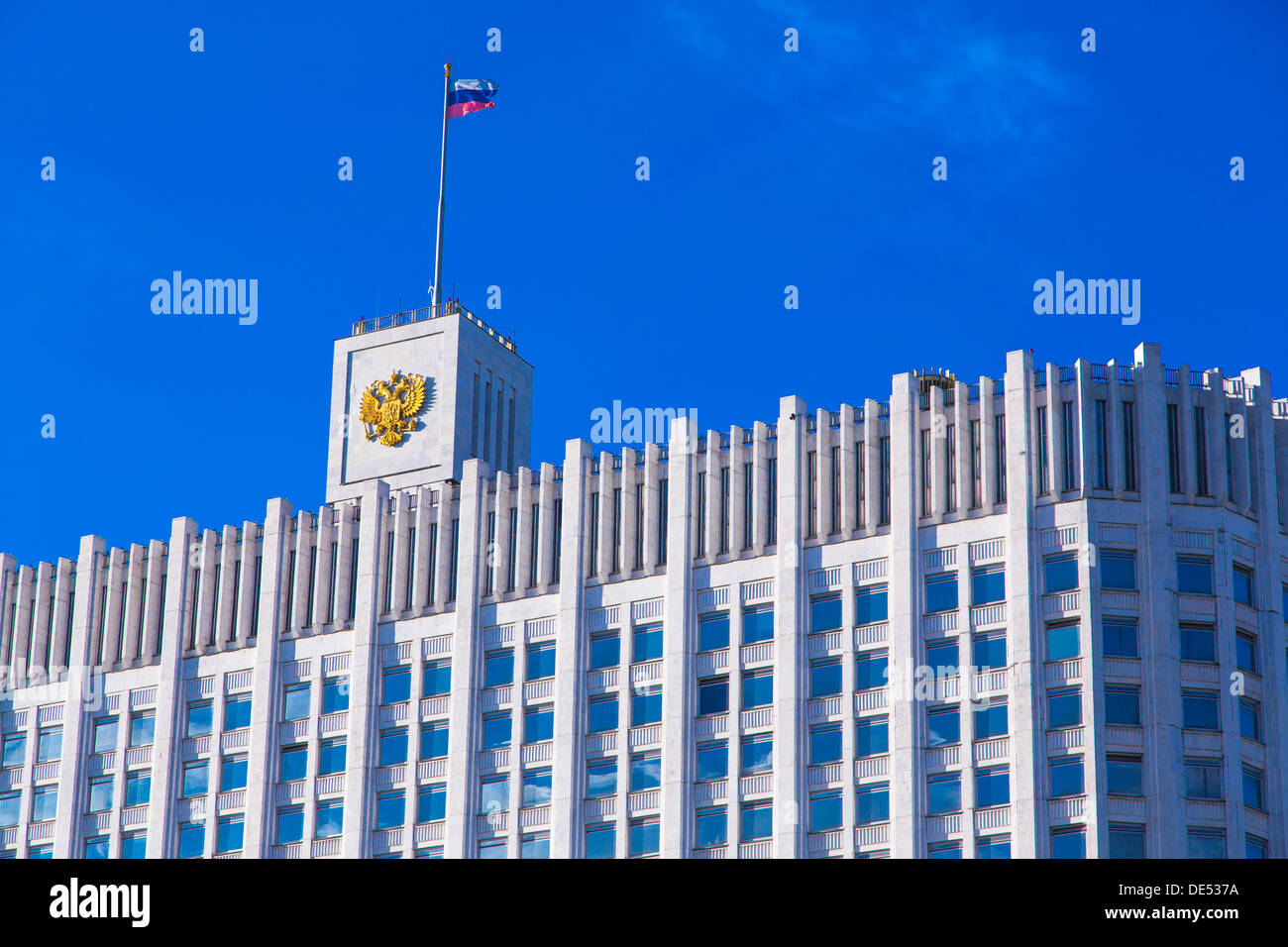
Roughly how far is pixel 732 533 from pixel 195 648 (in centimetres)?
2926

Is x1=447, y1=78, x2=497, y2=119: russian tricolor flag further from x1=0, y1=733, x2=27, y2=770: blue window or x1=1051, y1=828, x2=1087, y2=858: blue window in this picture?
x1=1051, y1=828, x2=1087, y2=858: blue window

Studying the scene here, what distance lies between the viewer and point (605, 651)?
3893 inches

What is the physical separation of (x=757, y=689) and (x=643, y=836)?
312 inches

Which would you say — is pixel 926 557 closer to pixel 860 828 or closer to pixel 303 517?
pixel 860 828

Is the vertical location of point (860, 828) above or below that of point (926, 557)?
below

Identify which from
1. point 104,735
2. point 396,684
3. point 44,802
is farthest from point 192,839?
point 396,684

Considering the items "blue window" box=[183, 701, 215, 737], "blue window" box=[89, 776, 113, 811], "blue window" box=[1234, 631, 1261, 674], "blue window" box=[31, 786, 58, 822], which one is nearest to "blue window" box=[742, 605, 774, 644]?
"blue window" box=[1234, 631, 1261, 674]

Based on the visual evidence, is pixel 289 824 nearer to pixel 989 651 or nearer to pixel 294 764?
pixel 294 764

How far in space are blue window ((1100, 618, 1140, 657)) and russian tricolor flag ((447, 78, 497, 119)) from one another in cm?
4401

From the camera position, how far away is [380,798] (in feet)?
332

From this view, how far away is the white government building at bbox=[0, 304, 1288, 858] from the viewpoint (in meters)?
88.6

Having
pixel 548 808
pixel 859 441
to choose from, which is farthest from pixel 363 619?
pixel 859 441
